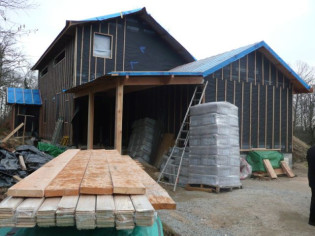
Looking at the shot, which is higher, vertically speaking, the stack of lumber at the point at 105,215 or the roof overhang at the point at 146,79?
the roof overhang at the point at 146,79

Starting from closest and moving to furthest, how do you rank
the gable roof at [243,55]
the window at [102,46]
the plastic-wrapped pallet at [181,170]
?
the plastic-wrapped pallet at [181,170]
the gable roof at [243,55]
the window at [102,46]

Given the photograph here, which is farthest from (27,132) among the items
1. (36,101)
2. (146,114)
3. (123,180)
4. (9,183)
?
(123,180)

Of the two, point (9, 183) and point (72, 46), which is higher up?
point (72, 46)

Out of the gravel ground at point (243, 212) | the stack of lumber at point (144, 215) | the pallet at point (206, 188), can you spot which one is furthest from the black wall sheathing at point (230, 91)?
the stack of lumber at point (144, 215)

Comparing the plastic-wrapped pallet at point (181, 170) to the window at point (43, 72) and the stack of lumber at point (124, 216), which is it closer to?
the stack of lumber at point (124, 216)

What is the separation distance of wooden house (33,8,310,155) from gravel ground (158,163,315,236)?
3113 mm

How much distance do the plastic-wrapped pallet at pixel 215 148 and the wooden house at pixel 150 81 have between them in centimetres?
176

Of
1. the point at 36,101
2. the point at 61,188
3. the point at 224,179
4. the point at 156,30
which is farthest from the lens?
the point at 36,101

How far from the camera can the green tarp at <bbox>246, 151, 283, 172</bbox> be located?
11.1 meters

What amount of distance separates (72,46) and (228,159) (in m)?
9.75

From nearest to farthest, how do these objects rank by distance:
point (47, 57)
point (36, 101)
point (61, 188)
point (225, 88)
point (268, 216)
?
1. point (61, 188)
2. point (268, 216)
3. point (225, 88)
4. point (47, 57)
5. point (36, 101)

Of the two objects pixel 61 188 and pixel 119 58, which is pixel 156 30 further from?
pixel 61 188

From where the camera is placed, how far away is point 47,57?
19.1 m

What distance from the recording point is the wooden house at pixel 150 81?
35.4ft
